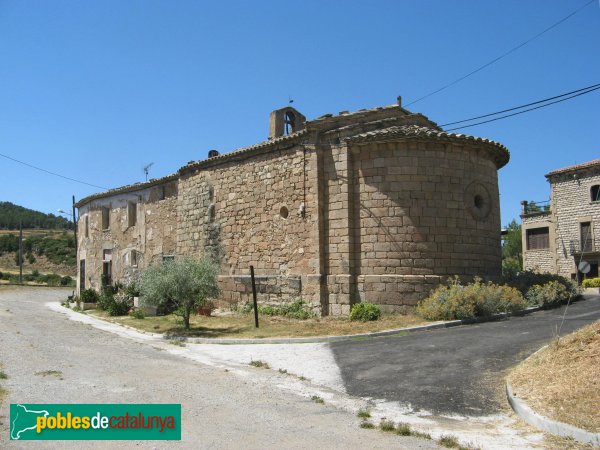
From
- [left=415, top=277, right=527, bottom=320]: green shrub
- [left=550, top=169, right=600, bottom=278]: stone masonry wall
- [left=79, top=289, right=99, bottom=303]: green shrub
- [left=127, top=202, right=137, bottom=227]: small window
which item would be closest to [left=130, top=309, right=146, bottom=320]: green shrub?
[left=79, top=289, right=99, bottom=303]: green shrub

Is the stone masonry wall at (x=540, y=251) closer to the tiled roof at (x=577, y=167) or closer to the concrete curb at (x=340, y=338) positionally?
the tiled roof at (x=577, y=167)

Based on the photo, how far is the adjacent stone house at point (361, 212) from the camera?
14.9 m

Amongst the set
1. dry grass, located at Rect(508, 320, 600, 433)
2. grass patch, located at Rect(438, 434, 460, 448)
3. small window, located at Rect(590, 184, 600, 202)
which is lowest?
grass patch, located at Rect(438, 434, 460, 448)

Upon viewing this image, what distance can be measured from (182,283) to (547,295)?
36.1ft

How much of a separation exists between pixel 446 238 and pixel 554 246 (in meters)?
21.8

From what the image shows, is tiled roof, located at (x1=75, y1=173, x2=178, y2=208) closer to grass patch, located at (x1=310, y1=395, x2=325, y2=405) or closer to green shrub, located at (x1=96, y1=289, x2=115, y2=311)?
green shrub, located at (x1=96, y1=289, x2=115, y2=311)

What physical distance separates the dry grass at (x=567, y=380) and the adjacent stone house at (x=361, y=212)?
7163 mm

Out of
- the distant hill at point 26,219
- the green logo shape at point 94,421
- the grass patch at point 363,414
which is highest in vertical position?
the distant hill at point 26,219

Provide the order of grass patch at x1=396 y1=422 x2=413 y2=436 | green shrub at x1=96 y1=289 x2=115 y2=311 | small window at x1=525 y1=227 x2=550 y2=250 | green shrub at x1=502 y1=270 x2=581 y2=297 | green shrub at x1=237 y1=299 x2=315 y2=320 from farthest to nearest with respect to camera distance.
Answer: small window at x1=525 y1=227 x2=550 y2=250 → green shrub at x1=96 y1=289 x2=115 y2=311 → green shrub at x1=502 y1=270 x2=581 y2=297 → green shrub at x1=237 y1=299 x2=315 y2=320 → grass patch at x1=396 y1=422 x2=413 y2=436

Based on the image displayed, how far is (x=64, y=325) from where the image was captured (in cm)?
1691

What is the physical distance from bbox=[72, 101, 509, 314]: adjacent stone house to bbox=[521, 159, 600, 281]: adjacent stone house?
16.3 meters

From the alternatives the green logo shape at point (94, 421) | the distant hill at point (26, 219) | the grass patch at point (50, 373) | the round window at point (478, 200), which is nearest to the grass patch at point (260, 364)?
the green logo shape at point (94, 421)

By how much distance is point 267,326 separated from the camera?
14.8 m

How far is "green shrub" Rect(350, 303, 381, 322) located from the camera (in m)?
14.1
